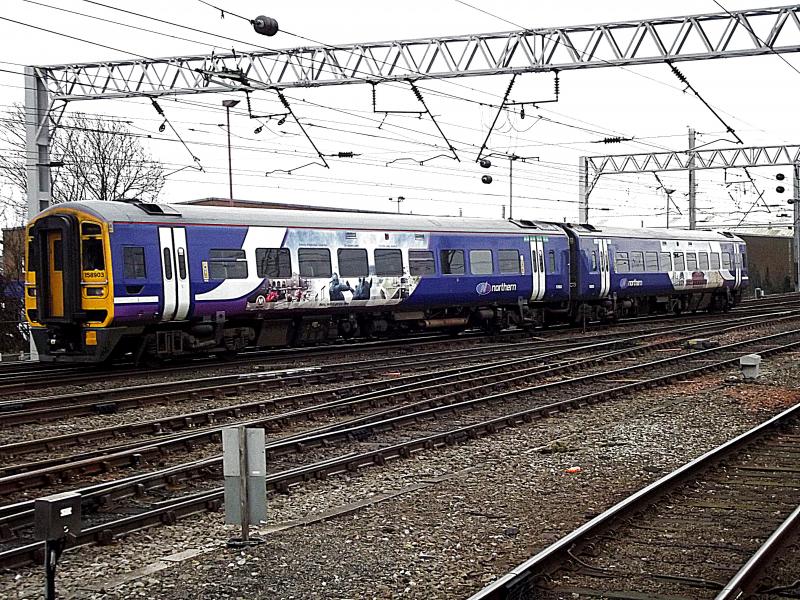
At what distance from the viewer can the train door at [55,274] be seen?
18750mm

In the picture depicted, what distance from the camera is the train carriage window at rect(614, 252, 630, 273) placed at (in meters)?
31.9

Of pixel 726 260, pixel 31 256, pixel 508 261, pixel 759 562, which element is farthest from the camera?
pixel 726 260

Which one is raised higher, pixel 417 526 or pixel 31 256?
pixel 31 256

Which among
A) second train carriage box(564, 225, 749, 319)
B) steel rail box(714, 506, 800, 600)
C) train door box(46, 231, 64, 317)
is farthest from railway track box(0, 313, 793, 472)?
second train carriage box(564, 225, 749, 319)

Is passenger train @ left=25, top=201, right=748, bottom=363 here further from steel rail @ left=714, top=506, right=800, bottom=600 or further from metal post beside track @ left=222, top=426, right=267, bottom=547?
steel rail @ left=714, top=506, right=800, bottom=600

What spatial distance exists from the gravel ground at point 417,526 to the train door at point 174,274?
26.1ft

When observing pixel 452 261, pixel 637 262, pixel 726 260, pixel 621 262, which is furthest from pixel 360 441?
pixel 726 260

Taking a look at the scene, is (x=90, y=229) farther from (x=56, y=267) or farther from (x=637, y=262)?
(x=637, y=262)

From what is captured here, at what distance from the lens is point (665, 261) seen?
3444cm

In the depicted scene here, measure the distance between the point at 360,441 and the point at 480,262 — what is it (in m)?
14.3

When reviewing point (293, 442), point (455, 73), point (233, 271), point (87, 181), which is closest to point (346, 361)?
point (233, 271)

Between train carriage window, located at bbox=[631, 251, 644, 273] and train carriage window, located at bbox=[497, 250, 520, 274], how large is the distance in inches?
269

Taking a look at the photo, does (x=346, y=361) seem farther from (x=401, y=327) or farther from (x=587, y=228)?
(x=587, y=228)

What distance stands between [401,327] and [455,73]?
654cm
